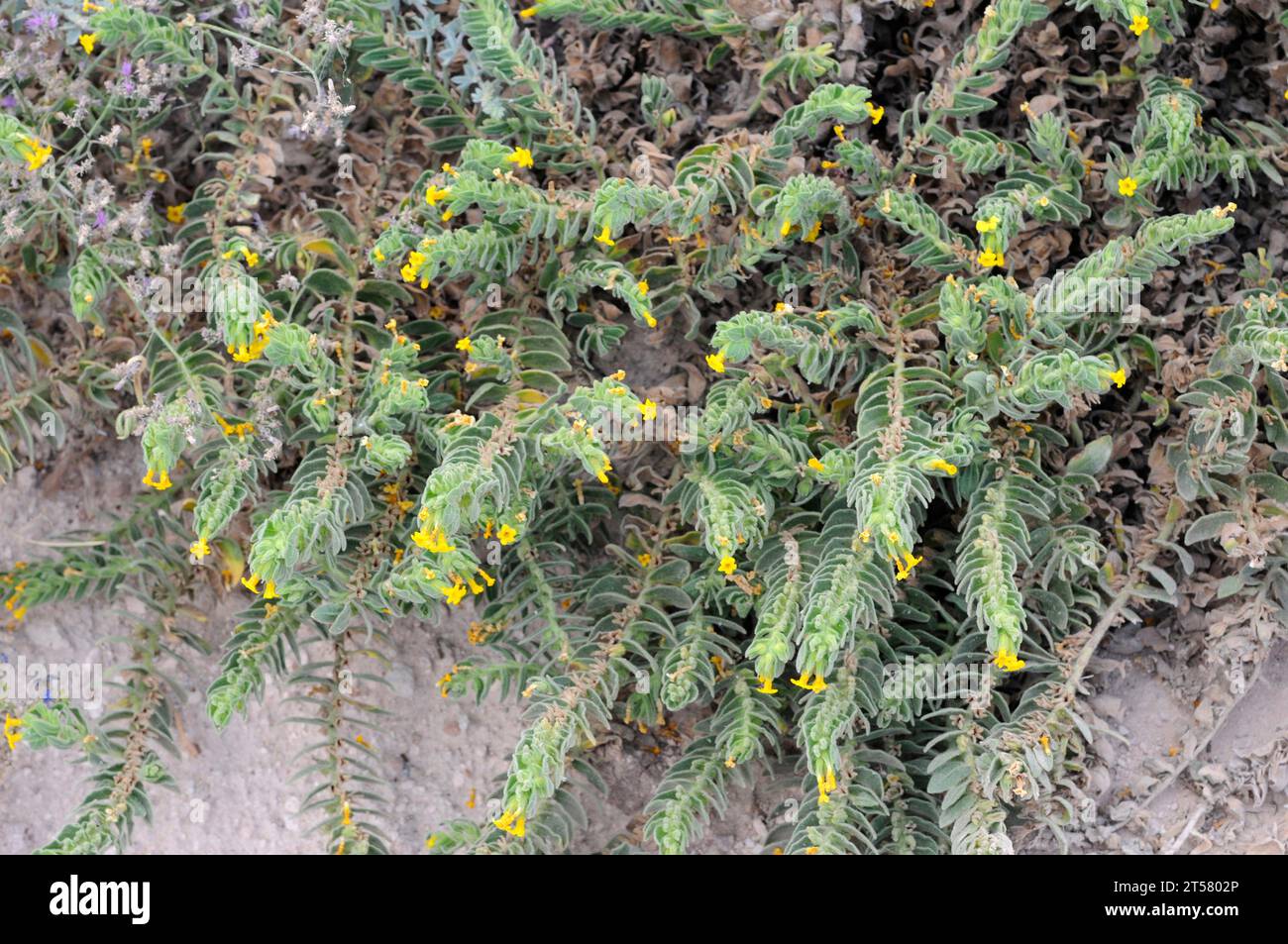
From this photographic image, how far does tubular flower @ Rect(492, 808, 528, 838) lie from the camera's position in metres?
2.74

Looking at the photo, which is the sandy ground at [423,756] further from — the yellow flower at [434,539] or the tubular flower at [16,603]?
the yellow flower at [434,539]

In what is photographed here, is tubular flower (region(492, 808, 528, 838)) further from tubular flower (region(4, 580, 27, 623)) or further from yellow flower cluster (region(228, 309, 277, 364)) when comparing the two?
tubular flower (region(4, 580, 27, 623))

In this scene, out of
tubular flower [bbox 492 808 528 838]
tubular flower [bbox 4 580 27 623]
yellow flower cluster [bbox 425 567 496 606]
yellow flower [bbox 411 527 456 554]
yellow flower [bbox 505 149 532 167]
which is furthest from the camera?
tubular flower [bbox 4 580 27 623]

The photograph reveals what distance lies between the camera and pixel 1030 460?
3092mm

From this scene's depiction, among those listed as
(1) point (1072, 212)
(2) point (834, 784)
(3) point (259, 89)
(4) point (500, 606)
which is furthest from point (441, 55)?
(2) point (834, 784)

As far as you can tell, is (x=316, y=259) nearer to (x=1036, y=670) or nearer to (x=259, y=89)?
(x=259, y=89)

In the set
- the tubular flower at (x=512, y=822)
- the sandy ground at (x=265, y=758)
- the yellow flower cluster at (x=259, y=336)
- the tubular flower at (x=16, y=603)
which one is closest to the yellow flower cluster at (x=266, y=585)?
the yellow flower cluster at (x=259, y=336)

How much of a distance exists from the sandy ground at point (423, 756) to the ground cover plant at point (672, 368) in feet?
0.28

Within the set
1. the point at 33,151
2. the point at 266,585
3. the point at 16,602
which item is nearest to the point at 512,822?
the point at 266,585

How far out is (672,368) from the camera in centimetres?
361

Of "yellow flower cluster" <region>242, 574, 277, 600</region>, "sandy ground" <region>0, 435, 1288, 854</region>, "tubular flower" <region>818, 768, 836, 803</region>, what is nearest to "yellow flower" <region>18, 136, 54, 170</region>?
"yellow flower cluster" <region>242, 574, 277, 600</region>

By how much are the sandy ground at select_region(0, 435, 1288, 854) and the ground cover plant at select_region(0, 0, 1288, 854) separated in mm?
86

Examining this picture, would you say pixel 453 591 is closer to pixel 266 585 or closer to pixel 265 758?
pixel 266 585

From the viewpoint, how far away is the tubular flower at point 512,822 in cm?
274
